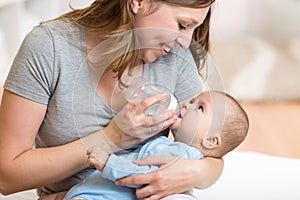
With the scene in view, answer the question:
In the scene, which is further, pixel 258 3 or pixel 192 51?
pixel 258 3

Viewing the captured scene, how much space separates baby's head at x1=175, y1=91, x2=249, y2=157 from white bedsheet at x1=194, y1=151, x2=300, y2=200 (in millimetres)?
284

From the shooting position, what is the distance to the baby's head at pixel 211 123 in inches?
49.0

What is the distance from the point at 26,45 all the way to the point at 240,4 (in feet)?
7.82

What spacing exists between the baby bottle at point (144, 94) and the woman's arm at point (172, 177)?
0.10 m

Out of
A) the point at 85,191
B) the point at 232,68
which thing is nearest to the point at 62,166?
the point at 85,191

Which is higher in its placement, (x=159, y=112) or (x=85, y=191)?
(x=159, y=112)

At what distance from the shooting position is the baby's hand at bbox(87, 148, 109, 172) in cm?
120

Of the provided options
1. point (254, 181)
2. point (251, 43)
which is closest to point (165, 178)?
point (254, 181)

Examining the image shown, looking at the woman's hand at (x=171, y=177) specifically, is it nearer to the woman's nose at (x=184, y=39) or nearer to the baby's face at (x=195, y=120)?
the baby's face at (x=195, y=120)

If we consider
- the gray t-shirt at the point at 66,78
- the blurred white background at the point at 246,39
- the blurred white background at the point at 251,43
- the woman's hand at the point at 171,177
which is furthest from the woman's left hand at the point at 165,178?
the blurred white background at the point at 246,39

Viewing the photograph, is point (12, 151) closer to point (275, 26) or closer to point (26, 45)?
point (26, 45)

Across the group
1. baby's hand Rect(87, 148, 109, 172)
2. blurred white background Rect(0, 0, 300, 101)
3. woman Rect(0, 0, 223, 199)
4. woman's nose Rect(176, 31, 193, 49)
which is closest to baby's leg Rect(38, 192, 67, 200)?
woman Rect(0, 0, 223, 199)

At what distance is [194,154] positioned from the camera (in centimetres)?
129

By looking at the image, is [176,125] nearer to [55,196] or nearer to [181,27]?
[181,27]
